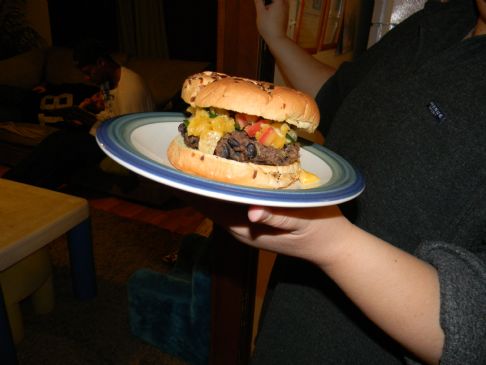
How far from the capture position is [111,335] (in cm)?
259

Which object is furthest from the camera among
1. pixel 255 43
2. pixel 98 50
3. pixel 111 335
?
pixel 98 50

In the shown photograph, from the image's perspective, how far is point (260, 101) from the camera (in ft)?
3.60

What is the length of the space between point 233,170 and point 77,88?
4908 millimetres

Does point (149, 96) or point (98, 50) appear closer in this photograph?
point (98, 50)

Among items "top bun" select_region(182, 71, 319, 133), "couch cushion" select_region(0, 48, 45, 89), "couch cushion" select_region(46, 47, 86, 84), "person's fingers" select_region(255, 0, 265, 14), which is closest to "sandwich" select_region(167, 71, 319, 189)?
"top bun" select_region(182, 71, 319, 133)

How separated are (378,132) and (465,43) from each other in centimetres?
31

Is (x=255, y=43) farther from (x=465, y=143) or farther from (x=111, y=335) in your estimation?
(x=111, y=335)

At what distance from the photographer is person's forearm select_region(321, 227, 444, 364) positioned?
2.49ft

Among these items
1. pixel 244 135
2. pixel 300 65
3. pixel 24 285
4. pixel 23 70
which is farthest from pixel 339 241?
pixel 23 70

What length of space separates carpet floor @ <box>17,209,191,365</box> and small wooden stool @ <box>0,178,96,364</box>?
0.18m

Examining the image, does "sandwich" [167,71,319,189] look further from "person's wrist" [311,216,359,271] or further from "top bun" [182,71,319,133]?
"person's wrist" [311,216,359,271]

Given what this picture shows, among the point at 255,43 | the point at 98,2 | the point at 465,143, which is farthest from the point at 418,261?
Answer: the point at 98,2

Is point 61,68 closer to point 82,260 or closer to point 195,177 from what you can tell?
point 82,260

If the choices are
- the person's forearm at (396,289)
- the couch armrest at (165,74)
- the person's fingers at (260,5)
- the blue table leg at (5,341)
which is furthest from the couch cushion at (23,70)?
the person's forearm at (396,289)
